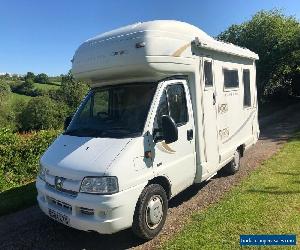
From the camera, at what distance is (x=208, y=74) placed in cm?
754

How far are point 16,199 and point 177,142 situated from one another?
4.13 meters

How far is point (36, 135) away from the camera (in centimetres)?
1069

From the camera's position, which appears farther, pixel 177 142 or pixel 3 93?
pixel 3 93

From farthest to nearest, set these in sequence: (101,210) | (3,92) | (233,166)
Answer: (3,92), (233,166), (101,210)

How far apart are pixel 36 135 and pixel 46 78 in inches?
2101

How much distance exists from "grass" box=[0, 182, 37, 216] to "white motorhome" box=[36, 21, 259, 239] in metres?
1.95

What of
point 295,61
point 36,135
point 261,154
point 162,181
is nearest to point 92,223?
point 162,181

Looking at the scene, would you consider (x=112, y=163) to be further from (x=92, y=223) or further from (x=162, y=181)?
(x=162, y=181)

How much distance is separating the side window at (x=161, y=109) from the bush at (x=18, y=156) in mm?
5084

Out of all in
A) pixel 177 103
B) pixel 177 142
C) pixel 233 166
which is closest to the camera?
pixel 177 142

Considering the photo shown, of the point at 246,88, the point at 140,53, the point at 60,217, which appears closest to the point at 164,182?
the point at 60,217

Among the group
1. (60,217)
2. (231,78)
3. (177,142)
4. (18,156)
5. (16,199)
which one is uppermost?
(231,78)

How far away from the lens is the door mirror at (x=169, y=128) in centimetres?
583

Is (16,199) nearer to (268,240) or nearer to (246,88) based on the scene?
(268,240)
